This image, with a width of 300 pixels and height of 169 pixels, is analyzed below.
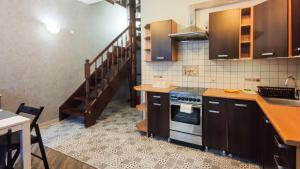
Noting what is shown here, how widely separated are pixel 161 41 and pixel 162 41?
0.8 inches

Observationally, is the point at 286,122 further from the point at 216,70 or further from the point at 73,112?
the point at 73,112

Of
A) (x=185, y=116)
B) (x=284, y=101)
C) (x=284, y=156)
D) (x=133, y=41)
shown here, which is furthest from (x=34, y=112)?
(x=133, y=41)

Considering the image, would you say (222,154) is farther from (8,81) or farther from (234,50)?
(8,81)

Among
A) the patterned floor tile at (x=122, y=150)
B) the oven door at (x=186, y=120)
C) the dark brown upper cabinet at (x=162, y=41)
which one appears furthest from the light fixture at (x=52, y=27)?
the oven door at (x=186, y=120)

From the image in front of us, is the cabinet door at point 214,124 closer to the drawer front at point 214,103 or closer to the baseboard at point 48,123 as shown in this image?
the drawer front at point 214,103

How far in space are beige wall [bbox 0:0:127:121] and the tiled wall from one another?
6.48ft

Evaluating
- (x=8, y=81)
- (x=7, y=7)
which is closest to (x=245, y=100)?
(x=8, y=81)

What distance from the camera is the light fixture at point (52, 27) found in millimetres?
3620

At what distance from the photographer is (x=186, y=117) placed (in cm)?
264

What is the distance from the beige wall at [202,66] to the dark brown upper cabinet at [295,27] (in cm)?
70

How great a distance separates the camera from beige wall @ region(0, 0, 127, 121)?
119 inches

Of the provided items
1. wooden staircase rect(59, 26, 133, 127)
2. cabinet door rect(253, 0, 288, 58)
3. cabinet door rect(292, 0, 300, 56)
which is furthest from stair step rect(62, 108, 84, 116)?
cabinet door rect(292, 0, 300, 56)

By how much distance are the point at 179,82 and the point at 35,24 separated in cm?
315

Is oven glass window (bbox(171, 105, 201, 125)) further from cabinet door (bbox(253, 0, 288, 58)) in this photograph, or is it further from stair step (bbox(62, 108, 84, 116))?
stair step (bbox(62, 108, 84, 116))
